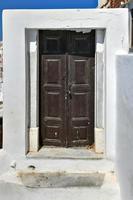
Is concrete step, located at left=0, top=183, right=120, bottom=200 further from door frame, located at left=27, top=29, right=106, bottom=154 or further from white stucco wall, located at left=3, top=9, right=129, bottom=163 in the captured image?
door frame, located at left=27, top=29, right=106, bottom=154

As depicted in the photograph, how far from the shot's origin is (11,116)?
821 centimetres

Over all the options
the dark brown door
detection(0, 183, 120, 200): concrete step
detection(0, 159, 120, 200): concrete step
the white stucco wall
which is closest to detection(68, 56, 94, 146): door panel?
the dark brown door

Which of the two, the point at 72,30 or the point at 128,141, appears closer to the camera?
the point at 128,141

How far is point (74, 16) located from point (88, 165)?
271cm

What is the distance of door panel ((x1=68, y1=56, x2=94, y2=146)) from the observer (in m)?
8.35

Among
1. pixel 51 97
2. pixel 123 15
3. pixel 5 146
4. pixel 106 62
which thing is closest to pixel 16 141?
pixel 5 146

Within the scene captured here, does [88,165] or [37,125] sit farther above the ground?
[37,125]

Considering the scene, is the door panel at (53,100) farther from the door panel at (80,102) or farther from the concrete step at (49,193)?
the concrete step at (49,193)

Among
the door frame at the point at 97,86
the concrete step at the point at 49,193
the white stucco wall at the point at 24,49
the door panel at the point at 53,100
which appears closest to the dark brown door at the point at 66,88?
the door panel at the point at 53,100

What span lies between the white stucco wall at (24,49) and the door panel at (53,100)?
19.5 inches

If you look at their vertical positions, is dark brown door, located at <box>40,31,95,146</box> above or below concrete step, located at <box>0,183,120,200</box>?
above

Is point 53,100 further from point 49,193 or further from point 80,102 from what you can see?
point 49,193

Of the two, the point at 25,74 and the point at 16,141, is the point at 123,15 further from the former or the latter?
the point at 16,141

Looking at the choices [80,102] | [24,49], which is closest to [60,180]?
[80,102]
